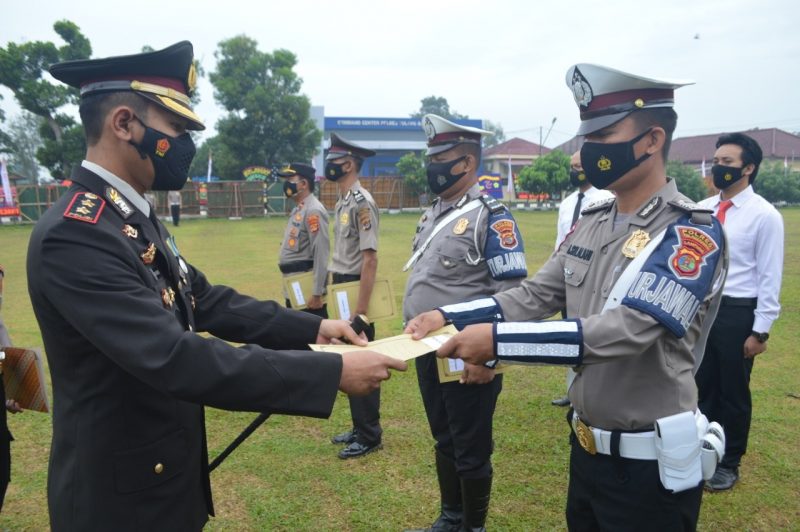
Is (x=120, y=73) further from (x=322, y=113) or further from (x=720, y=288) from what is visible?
(x=322, y=113)

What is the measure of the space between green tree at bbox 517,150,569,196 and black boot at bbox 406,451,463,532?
33.5 meters

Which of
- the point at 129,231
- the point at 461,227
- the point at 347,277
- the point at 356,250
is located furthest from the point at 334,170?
the point at 129,231

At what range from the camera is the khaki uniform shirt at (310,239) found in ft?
17.3

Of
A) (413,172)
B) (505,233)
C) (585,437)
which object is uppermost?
(413,172)

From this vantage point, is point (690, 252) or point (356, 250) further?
point (356, 250)

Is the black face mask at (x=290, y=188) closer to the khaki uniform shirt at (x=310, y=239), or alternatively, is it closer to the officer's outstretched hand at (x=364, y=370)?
the khaki uniform shirt at (x=310, y=239)

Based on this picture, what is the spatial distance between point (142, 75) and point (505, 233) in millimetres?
2110

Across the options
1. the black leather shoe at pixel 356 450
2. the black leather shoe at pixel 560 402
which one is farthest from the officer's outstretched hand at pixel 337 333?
the black leather shoe at pixel 560 402

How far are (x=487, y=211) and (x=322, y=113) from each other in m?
51.4

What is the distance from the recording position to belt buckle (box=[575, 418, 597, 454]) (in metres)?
2.18

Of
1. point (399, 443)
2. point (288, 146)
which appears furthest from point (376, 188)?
point (399, 443)

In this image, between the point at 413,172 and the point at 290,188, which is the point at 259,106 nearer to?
the point at 413,172

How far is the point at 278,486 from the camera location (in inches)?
152

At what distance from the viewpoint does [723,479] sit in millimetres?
3801
